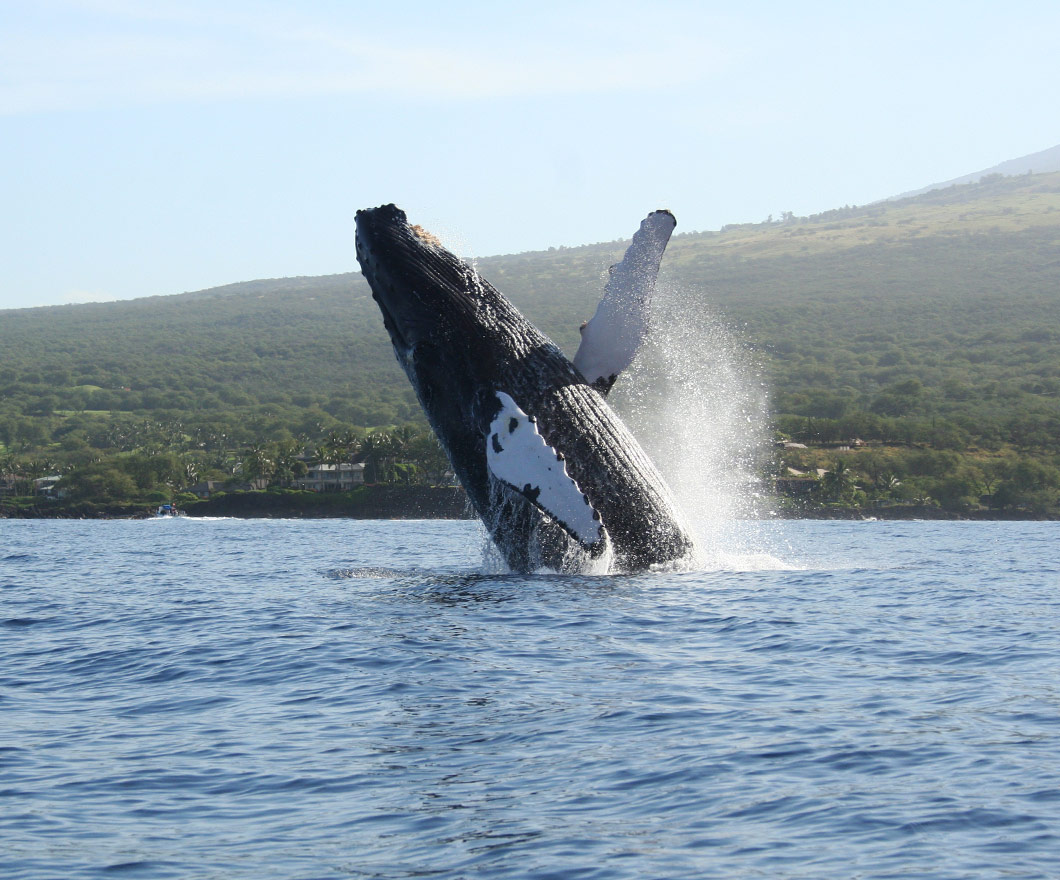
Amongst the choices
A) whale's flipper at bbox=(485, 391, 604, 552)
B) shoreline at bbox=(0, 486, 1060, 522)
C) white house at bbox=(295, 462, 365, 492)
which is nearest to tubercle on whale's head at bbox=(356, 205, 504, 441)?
whale's flipper at bbox=(485, 391, 604, 552)

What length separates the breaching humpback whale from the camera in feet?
37.3

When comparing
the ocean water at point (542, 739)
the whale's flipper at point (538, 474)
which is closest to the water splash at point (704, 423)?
the whale's flipper at point (538, 474)

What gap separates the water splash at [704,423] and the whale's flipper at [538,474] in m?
1.96

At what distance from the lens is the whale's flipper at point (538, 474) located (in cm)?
1080

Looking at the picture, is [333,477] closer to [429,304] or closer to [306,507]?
[306,507]

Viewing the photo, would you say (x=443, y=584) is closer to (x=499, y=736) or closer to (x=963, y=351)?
(x=499, y=736)

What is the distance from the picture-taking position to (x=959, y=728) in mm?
7273

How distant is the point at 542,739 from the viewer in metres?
7.15

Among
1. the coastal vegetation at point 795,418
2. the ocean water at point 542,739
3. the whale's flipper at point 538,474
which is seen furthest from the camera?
the coastal vegetation at point 795,418

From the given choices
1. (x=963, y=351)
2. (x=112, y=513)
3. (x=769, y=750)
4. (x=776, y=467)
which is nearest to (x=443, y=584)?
(x=769, y=750)

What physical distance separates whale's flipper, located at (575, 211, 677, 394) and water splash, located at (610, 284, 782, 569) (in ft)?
0.80

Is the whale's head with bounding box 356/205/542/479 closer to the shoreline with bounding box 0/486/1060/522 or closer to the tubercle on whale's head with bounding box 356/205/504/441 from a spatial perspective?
the tubercle on whale's head with bounding box 356/205/504/441

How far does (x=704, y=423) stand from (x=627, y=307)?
6054 mm

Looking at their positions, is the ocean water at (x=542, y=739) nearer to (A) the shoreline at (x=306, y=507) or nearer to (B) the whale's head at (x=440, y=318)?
(B) the whale's head at (x=440, y=318)
